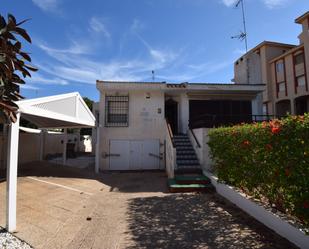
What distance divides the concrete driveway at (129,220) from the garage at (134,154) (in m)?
4.41

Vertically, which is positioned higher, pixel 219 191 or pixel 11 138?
pixel 11 138

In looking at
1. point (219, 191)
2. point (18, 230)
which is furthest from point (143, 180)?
point (18, 230)

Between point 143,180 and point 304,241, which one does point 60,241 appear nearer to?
point 304,241

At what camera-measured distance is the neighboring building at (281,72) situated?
67.4 ft

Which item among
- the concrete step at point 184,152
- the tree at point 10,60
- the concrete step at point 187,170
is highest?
the tree at point 10,60

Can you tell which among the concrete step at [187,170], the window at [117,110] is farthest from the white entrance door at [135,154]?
the concrete step at [187,170]

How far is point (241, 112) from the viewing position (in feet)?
47.7

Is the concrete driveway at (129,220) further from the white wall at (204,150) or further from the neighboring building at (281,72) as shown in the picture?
the neighboring building at (281,72)

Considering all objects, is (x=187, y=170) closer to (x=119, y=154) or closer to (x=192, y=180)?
(x=192, y=180)

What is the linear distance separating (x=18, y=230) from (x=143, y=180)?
6373mm

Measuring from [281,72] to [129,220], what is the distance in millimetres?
28456

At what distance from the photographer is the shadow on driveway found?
436 centimetres

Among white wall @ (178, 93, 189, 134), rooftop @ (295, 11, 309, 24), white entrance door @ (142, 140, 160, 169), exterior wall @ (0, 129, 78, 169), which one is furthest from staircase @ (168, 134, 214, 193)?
rooftop @ (295, 11, 309, 24)

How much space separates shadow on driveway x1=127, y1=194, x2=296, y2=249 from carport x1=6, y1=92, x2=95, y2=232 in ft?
8.62
